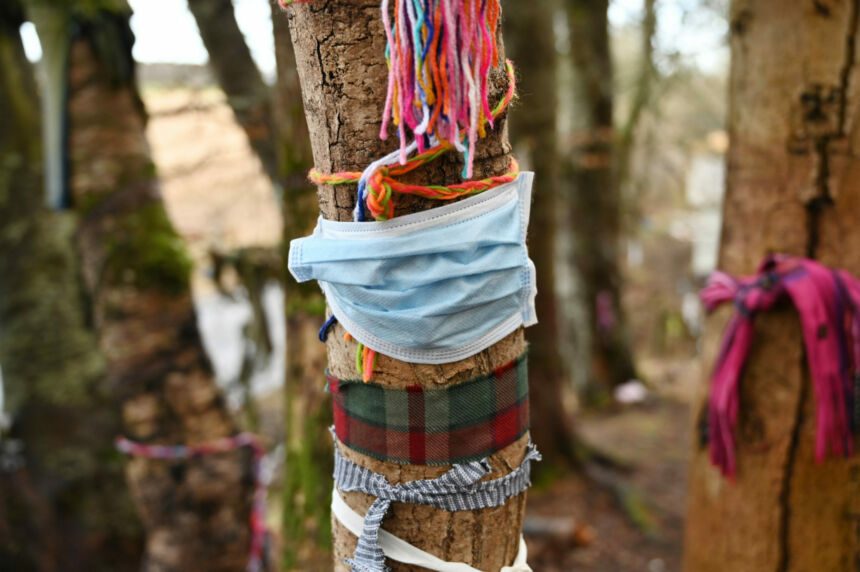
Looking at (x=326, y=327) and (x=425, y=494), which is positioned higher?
(x=326, y=327)

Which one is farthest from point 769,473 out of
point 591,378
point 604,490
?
point 591,378

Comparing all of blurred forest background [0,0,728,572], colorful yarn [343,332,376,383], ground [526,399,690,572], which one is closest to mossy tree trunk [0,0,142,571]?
blurred forest background [0,0,728,572]

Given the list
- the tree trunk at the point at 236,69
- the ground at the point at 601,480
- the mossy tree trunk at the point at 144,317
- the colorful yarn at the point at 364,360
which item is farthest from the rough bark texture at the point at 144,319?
the colorful yarn at the point at 364,360

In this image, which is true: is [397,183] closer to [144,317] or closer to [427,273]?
[427,273]

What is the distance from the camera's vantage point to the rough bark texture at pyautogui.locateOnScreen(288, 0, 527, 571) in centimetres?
86

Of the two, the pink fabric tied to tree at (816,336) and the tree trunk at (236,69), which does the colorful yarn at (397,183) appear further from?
the tree trunk at (236,69)

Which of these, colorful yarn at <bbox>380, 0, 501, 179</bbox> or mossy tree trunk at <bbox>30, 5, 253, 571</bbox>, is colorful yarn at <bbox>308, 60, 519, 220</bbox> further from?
mossy tree trunk at <bbox>30, 5, 253, 571</bbox>

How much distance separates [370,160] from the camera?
88 cm

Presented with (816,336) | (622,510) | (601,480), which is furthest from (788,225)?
(601,480)

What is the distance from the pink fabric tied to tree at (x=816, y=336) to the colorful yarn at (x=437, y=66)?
140 centimetres

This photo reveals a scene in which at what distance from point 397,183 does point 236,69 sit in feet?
14.1

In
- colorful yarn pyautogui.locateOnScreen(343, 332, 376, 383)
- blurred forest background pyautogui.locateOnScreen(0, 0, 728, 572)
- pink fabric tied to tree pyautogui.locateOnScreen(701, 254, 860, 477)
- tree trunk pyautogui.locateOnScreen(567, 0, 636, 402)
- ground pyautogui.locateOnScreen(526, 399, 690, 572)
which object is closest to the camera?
colorful yarn pyautogui.locateOnScreen(343, 332, 376, 383)

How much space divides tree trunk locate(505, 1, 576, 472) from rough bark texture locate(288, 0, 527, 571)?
3.62 metres

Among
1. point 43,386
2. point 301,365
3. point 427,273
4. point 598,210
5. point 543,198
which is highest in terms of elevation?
point 427,273
